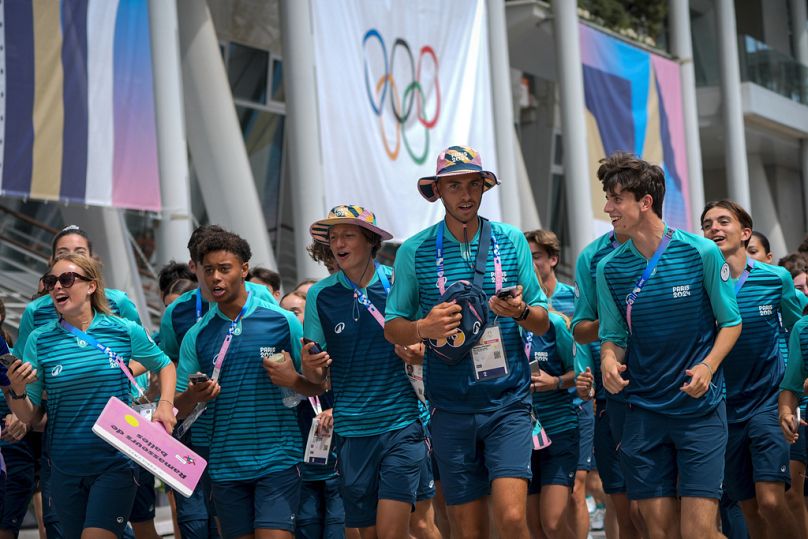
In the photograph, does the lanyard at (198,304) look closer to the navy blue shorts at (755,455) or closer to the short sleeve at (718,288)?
the short sleeve at (718,288)

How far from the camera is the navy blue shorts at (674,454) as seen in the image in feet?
19.8

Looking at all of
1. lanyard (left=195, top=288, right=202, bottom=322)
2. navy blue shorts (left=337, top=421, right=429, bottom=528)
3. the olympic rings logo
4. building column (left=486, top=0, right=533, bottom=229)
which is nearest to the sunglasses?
lanyard (left=195, top=288, right=202, bottom=322)

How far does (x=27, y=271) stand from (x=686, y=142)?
12872 mm

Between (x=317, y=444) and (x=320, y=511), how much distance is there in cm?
78

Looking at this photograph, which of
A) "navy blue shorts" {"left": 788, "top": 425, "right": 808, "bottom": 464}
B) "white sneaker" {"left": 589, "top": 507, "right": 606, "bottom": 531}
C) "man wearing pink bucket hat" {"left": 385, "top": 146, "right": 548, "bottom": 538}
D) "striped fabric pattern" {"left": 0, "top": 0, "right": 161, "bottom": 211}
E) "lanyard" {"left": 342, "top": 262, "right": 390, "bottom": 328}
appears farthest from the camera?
"white sneaker" {"left": 589, "top": 507, "right": 606, "bottom": 531}

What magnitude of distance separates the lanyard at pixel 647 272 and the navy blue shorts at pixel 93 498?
3.11m

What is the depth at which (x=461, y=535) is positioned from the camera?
6430 millimetres

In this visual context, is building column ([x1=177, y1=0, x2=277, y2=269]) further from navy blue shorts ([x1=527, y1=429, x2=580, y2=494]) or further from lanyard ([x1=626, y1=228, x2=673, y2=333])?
lanyard ([x1=626, y1=228, x2=673, y2=333])

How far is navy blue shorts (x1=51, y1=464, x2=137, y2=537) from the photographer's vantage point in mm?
6770

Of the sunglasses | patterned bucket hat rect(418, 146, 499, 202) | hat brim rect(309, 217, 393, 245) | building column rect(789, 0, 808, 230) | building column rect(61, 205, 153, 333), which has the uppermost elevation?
building column rect(789, 0, 808, 230)

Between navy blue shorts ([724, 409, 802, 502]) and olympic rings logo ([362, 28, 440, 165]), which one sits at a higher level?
olympic rings logo ([362, 28, 440, 165])

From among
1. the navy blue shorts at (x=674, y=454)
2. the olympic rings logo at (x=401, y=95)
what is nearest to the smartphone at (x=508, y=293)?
the navy blue shorts at (x=674, y=454)

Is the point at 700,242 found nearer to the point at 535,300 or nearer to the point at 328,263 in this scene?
the point at 535,300

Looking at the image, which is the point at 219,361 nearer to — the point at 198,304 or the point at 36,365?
the point at 198,304
